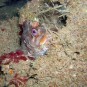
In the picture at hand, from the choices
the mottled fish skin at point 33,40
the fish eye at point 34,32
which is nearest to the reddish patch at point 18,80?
the mottled fish skin at point 33,40

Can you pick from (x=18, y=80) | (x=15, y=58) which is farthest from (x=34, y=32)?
(x=18, y=80)

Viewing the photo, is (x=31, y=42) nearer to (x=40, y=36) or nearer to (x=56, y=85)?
(x=40, y=36)

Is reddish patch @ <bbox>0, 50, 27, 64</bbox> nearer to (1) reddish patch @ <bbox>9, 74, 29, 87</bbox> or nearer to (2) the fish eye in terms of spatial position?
(1) reddish patch @ <bbox>9, 74, 29, 87</bbox>

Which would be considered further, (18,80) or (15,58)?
(15,58)

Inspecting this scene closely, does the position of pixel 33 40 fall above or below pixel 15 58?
above

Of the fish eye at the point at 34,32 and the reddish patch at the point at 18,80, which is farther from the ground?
the fish eye at the point at 34,32

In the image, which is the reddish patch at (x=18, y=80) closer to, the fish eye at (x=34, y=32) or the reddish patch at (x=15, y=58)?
the reddish patch at (x=15, y=58)

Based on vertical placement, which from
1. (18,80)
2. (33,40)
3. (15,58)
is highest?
(33,40)

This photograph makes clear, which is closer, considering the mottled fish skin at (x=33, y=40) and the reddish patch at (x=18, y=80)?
the reddish patch at (x=18, y=80)

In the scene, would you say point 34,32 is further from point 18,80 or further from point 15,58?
point 18,80

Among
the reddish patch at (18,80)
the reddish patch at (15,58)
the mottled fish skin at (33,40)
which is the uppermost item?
the mottled fish skin at (33,40)
